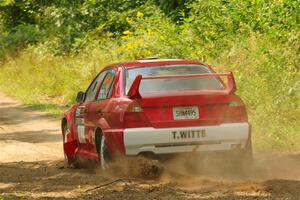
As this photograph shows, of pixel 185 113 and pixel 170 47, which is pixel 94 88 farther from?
pixel 170 47

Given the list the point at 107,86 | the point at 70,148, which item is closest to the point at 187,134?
the point at 107,86

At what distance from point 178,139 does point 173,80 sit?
922 mm

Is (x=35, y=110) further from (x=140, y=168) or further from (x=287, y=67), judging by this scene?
(x=140, y=168)

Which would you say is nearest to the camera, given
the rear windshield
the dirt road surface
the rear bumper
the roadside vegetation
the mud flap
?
the dirt road surface

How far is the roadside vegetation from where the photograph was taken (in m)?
13.6

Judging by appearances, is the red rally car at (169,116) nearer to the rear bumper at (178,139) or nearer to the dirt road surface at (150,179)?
the rear bumper at (178,139)

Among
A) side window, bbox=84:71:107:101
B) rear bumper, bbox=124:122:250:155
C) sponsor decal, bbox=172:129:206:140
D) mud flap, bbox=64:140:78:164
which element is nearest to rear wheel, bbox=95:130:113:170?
rear bumper, bbox=124:122:250:155

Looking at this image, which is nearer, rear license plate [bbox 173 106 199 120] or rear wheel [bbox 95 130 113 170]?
rear license plate [bbox 173 106 199 120]

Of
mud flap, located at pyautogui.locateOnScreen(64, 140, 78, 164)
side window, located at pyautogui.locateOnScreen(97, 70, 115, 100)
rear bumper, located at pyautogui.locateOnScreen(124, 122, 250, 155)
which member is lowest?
mud flap, located at pyautogui.locateOnScreen(64, 140, 78, 164)

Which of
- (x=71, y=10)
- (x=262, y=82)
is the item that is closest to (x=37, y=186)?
(x=262, y=82)

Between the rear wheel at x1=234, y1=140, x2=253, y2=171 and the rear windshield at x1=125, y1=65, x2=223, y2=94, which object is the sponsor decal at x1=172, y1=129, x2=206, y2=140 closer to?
the rear wheel at x1=234, y1=140, x2=253, y2=171

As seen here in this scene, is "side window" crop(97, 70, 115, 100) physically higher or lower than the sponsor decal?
higher

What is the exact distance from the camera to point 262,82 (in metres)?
14.2

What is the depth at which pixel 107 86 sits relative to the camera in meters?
9.98
